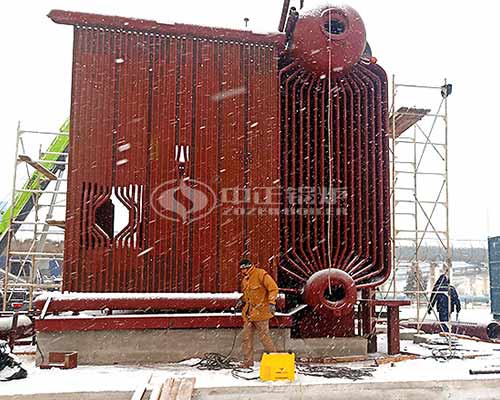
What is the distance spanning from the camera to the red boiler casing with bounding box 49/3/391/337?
1020cm

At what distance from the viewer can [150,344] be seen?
952 cm

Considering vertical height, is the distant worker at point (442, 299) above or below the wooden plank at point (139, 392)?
above

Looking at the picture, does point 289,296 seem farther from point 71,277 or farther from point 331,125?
point 71,277

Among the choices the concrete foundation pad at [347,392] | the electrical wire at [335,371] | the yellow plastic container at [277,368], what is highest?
the yellow plastic container at [277,368]

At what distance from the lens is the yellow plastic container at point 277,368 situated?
8.00 metres

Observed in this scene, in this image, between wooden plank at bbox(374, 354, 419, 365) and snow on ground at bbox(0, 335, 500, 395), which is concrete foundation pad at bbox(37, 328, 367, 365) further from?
wooden plank at bbox(374, 354, 419, 365)

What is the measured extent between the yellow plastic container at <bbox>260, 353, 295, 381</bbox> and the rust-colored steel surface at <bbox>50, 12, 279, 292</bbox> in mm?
2457

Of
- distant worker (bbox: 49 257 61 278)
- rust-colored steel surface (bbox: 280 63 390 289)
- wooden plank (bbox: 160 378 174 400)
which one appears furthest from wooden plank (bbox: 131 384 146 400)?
distant worker (bbox: 49 257 61 278)

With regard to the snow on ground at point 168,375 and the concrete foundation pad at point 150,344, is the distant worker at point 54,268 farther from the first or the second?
the concrete foundation pad at point 150,344

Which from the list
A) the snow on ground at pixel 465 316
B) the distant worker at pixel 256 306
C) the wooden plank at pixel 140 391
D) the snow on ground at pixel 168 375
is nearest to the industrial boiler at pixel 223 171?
the distant worker at pixel 256 306

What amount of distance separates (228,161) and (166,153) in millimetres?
1105

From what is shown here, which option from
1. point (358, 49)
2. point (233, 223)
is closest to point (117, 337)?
point (233, 223)

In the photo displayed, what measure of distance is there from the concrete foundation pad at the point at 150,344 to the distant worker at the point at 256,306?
711 millimetres

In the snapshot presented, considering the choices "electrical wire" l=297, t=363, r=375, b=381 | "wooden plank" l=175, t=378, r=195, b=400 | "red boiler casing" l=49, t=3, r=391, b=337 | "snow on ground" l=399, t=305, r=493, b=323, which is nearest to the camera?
"wooden plank" l=175, t=378, r=195, b=400
